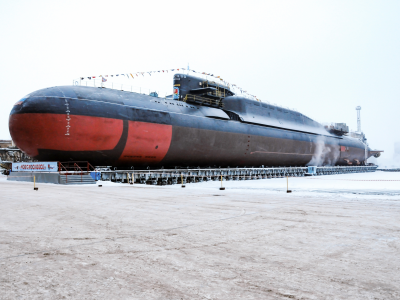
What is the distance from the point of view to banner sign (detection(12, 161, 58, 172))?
23500mm

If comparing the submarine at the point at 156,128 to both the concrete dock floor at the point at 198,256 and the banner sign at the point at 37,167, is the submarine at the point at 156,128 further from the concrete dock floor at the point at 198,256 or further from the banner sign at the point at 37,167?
the concrete dock floor at the point at 198,256

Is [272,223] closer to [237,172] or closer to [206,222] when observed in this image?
[206,222]

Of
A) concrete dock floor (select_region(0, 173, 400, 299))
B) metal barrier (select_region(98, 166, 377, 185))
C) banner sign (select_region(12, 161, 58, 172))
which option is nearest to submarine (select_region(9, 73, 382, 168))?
banner sign (select_region(12, 161, 58, 172))

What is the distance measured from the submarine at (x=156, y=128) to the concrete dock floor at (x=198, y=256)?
1373cm

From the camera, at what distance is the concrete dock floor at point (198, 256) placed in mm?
4055

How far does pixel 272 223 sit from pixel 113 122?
17.7m

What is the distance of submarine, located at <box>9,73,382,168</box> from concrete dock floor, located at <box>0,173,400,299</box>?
1373 cm

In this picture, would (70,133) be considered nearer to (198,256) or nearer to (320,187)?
(320,187)

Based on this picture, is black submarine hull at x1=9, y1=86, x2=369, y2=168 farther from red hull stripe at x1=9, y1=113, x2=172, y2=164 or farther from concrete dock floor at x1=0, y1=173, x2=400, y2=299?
concrete dock floor at x1=0, y1=173, x2=400, y2=299

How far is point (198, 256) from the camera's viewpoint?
5582 mm

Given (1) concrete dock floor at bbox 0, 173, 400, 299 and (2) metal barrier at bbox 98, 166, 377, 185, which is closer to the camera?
(1) concrete dock floor at bbox 0, 173, 400, 299

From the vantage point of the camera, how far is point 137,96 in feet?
89.6

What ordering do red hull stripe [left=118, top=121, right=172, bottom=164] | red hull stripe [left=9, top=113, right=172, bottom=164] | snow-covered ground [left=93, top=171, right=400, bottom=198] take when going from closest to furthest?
snow-covered ground [left=93, top=171, right=400, bottom=198]
red hull stripe [left=9, top=113, right=172, bottom=164]
red hull stripe [left=118, top=121, right=172, bottom=164]

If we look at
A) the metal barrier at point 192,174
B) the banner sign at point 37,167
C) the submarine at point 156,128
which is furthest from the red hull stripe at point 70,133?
the metal barrier at point 192,174
